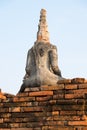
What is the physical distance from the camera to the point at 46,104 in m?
7.67

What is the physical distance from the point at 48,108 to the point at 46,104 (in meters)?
0.11

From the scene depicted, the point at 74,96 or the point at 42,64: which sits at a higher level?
the point at 42,64

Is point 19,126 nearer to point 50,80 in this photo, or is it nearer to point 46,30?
point 50,80

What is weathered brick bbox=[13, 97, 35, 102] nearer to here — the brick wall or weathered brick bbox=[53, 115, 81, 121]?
the brick wall

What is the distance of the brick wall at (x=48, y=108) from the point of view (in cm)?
734

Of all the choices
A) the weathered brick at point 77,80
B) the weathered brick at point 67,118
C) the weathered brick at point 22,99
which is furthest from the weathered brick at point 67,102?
the weathered brick at point 22,99

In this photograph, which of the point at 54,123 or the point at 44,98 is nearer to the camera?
the point at 54,123

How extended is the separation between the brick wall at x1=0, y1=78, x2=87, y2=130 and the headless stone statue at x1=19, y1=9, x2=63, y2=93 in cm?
60

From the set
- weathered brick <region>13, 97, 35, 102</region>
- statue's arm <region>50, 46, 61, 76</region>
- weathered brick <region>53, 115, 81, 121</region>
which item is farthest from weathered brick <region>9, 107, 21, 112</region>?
statue's arm <region>50, 46, 61, 76</region>

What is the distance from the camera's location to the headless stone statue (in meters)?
8.66

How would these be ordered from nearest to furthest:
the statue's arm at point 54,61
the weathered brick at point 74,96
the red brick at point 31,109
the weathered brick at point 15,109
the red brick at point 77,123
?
the red brick at point 77,123 < the weathered brick at point 74,96 < the red brick at point 31,109 < the weathered brick at point 15,109 < the statue's arm at point 54,61

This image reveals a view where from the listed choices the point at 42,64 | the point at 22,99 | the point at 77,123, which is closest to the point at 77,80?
the point at 77,123

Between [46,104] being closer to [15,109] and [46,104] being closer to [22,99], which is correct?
[22,99]

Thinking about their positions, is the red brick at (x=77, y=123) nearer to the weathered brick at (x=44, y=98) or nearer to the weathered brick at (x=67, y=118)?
the weathered brick at (x=67, y=118)
